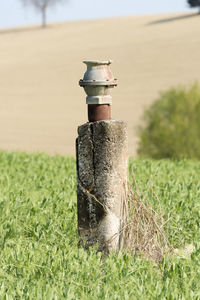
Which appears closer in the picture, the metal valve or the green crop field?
the green crop field

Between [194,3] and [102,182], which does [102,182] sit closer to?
[102,182]

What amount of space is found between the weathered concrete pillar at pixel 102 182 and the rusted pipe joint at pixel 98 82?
24 cm

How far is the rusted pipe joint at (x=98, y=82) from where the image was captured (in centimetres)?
570

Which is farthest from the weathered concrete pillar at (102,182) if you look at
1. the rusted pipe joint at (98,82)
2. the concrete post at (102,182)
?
the rusted pipe joint at (98,82)

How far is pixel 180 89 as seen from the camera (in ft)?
66.4

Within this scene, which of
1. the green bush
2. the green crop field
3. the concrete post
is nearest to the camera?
the green crop field

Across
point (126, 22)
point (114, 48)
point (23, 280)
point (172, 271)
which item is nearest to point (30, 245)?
point (23, 280)

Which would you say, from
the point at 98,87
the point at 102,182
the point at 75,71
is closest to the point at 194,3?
the point at 75,71

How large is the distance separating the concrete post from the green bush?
13839 mm

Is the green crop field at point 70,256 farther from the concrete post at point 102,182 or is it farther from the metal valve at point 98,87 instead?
the metal valve at point 98,87

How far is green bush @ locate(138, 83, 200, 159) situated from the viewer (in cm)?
1953

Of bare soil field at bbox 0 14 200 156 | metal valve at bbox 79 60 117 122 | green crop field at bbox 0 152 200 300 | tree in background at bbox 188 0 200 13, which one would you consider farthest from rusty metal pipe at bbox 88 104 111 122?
tree in background at bbox 188 0 200 13

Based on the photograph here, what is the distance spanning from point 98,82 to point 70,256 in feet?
5.45

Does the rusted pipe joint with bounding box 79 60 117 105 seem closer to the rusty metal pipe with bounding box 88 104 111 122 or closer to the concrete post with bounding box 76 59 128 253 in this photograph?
the rusty metal pipe with bounding box 88 104 111 122
